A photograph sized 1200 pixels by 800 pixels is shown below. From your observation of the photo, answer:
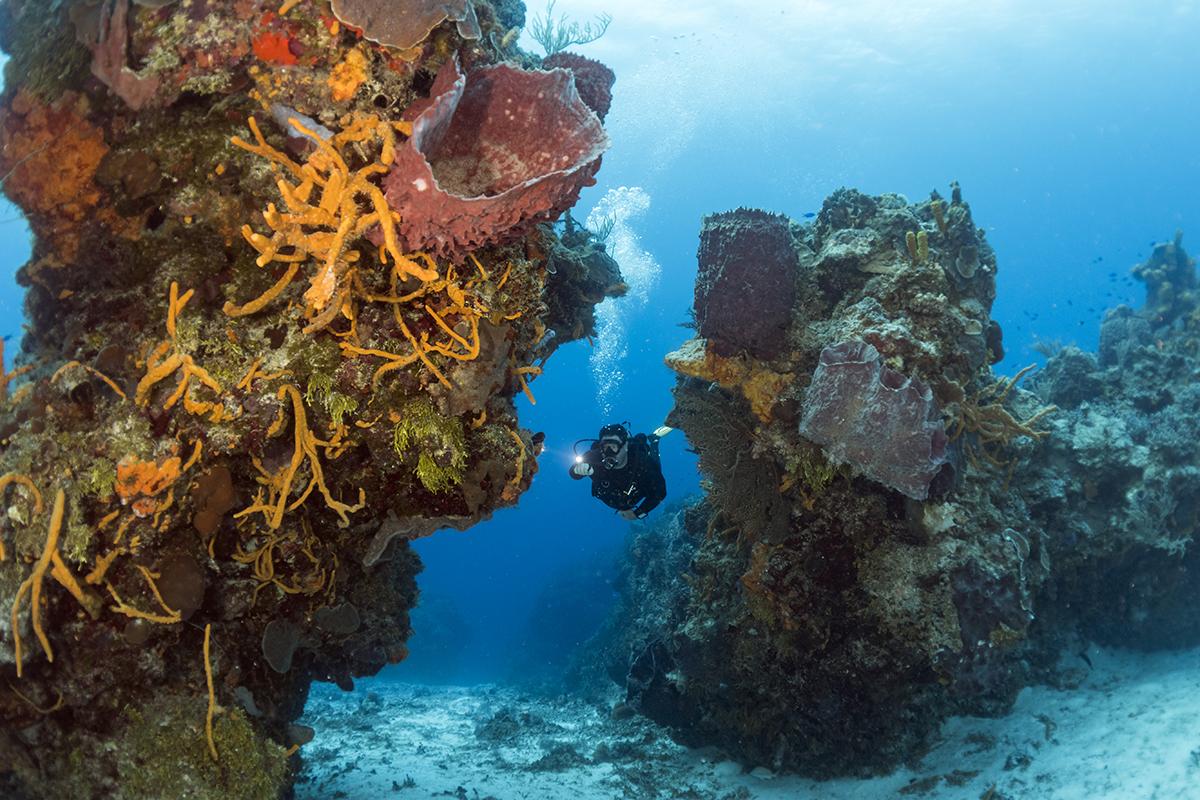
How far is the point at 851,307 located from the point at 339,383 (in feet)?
17.0

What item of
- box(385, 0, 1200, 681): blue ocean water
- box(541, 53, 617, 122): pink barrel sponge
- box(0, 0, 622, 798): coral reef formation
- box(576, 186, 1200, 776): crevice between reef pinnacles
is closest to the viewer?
box(0, 0, 622, 798): coral reef formation

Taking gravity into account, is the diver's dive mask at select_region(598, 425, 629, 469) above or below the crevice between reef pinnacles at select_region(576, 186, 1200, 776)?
above

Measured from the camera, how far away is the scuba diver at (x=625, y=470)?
6.82m

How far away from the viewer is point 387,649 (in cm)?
536

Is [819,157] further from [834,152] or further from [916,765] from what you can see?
[916,765]

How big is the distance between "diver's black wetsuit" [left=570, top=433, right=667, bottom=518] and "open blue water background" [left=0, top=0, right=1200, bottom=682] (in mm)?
457

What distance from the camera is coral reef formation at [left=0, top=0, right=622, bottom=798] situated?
9.80 feet

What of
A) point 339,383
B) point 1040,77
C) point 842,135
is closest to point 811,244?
point 339,383

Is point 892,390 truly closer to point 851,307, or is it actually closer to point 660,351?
point 851,307

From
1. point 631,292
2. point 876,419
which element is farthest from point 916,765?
point 631,292

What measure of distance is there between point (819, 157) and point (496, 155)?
7225cm

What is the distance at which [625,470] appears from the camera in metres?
6.86

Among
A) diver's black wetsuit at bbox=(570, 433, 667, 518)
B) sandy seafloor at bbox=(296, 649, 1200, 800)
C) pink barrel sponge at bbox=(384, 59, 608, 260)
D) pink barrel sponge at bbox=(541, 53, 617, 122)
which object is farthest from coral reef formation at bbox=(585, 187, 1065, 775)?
pink barrel sponge at bbox=(384, 59, 608, 260)

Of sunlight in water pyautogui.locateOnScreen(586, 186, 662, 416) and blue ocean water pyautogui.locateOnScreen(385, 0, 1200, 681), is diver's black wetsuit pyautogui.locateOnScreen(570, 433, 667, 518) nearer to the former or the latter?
blue ocean water pyautogui.locateOnScreen(385, 0, 1200, 681)
